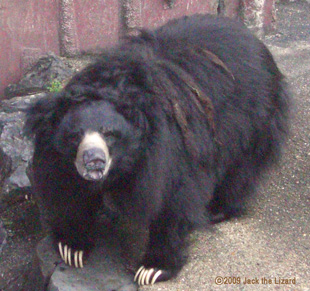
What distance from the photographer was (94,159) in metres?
2.34

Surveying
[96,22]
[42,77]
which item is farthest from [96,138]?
[96,22]

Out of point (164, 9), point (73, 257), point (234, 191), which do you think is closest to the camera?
point (73, 257)

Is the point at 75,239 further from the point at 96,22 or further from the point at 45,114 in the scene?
the point at 96,22

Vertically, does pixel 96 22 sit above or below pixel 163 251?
above

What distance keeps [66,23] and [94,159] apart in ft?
8.94

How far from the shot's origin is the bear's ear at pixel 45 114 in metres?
2.54

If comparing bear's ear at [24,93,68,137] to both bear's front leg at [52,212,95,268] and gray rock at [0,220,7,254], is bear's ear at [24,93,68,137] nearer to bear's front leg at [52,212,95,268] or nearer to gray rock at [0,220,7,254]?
bear's front leg at [52,212,95,268]

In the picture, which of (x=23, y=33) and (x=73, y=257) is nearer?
(x=73, y=257)

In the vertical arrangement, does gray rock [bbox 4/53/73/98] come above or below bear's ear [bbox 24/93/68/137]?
below

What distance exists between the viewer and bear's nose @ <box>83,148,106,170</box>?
234 centimetres

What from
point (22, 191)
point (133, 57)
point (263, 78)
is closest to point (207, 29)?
point (263, 78)

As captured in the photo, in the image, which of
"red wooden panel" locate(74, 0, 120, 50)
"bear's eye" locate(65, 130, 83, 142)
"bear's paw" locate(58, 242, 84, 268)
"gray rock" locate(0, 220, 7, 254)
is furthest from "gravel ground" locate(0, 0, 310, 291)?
"red wooden panel" locate(74, 0, 120, 50)

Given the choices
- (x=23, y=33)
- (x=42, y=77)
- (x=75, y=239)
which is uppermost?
(x=23, y=33)

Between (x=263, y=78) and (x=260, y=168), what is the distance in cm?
59
